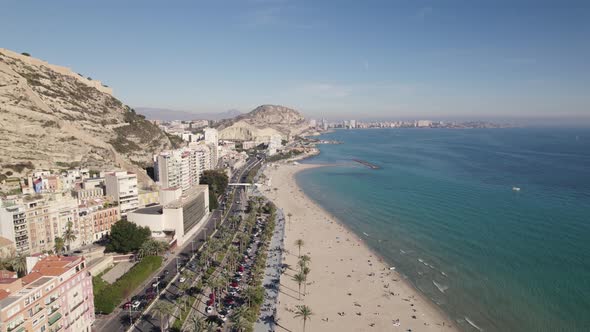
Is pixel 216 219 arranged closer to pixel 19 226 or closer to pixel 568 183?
pixel 19 226

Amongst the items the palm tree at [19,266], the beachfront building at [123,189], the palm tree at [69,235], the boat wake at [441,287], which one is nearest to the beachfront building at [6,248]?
the palm tree at [19,266]

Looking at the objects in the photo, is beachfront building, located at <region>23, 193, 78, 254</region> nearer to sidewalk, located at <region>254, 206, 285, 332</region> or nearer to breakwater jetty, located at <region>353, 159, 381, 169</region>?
sidewalk, located at <region>254, 206, 285, 332</region>

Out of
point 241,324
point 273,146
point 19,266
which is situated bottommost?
point 241,324

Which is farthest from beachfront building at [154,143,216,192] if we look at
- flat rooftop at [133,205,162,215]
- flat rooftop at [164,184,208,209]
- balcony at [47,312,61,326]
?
balcony at [47,312,61,326]

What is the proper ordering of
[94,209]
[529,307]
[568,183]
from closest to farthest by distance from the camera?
[529,307]
[94,209]
[568,183]

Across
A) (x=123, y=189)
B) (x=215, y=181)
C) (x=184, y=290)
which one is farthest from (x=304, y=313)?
(x=215, y=181)

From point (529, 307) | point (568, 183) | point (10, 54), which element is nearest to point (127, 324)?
point (529, 307)

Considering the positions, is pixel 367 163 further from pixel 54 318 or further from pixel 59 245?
pixel 54 318
